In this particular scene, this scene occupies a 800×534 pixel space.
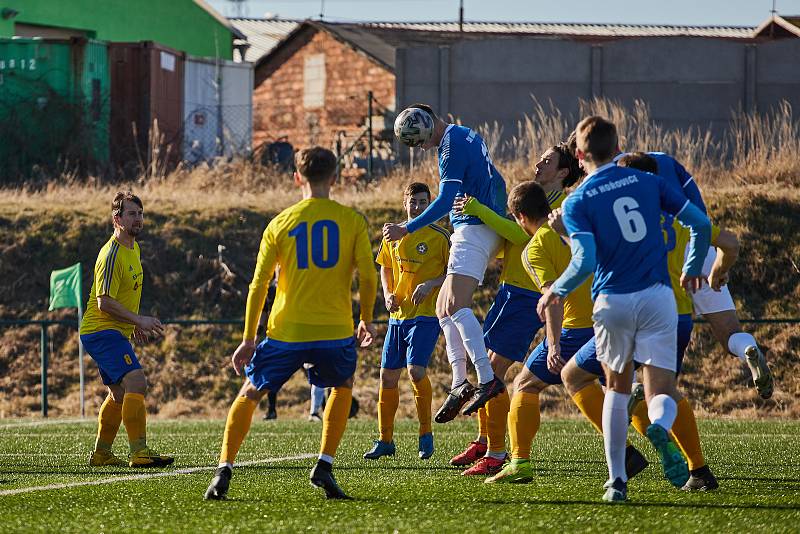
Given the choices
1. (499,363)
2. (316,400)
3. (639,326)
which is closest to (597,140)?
(639,326)

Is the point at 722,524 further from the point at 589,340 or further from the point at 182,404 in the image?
the point at 182,404

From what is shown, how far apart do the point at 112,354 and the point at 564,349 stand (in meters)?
3.54

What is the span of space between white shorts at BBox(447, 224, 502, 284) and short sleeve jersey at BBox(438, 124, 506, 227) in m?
0.07

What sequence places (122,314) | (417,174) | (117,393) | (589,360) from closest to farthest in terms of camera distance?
(589,360) → (122,314) → (117,393) → (417,174)

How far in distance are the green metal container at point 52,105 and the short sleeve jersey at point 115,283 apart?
18071 millimetres

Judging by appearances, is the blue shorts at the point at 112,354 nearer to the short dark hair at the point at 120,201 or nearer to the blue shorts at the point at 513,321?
the short dark hair at the point at 120,201

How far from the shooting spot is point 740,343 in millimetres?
8695

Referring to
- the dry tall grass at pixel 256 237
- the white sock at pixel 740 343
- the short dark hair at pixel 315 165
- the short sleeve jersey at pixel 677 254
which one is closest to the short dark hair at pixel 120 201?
the short dark hair at pixel 315 165

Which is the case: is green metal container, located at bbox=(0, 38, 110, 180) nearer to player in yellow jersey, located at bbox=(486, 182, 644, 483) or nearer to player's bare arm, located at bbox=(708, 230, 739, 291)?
player in yellow jersey, located at bbox=(486, 182, 644, 483)

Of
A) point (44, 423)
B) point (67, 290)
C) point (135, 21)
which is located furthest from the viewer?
point (135, 21)

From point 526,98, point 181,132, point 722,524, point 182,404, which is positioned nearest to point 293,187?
point 181,132

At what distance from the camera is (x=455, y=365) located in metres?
8.73

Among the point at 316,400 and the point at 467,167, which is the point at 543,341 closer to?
the point at 467,167

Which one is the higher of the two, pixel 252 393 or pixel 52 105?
pixel 52 105
